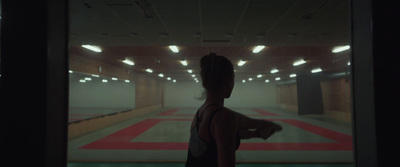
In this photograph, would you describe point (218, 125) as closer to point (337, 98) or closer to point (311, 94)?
point (311, 94)

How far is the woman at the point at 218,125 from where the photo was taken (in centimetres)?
91

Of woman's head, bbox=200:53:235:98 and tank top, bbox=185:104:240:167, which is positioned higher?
woman's head, bbox=200:53:235:98

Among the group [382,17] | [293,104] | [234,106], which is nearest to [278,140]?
[382,17]

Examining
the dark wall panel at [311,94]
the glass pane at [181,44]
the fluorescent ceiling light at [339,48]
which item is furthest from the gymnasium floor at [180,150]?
the dark wall panel at [311,94]

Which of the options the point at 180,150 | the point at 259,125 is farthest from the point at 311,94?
the point at 259,125

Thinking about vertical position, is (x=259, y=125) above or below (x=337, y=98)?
above

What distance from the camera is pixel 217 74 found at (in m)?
1.00

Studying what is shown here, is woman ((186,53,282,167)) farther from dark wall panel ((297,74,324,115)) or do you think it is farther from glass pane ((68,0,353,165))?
dark wall panel ((297,74,324,115))

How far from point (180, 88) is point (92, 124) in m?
16.4

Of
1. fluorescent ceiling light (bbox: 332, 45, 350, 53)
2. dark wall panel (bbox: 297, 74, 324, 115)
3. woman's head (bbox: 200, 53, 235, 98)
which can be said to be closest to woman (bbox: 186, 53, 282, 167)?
woman's head (bbox: 200, 53, 235, 98)

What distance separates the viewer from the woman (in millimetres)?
909

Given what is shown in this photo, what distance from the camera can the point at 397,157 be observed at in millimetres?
1492

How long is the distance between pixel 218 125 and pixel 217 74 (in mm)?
235

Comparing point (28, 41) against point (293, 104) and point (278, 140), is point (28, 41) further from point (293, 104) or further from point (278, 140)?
point (293, 104)
